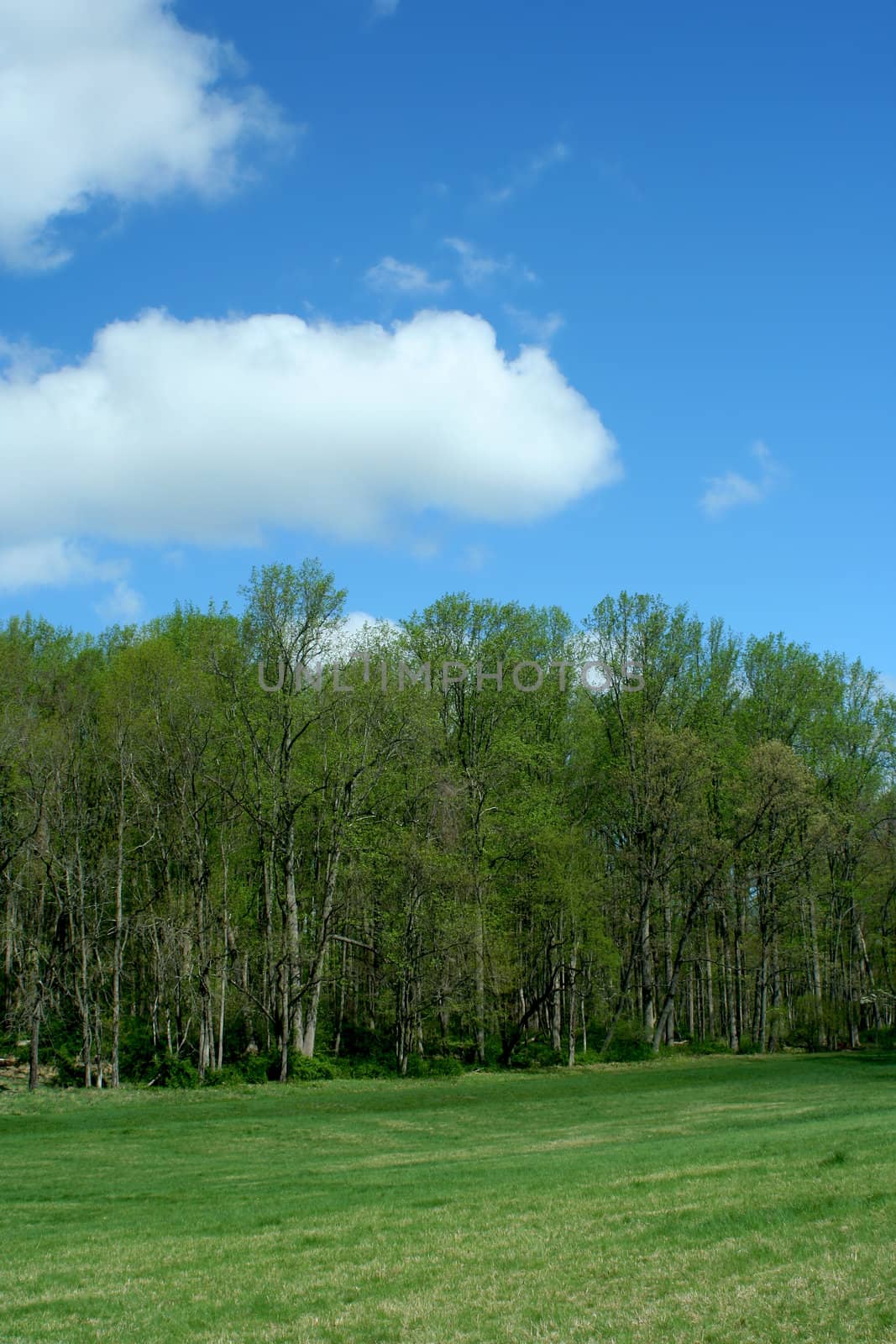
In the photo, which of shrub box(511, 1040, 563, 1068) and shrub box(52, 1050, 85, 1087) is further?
shrub box(511, 1040, 563, 1068)

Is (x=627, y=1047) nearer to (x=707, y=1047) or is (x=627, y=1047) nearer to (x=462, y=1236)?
(x=707, y=1047)

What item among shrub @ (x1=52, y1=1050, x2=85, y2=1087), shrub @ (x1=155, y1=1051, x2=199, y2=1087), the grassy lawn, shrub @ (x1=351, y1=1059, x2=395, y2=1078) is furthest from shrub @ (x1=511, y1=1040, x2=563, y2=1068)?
the grassy lawn

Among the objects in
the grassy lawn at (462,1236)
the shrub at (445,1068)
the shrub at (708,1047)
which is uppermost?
the grassy lawn at (462,1236)

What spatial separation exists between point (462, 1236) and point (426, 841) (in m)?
27.4

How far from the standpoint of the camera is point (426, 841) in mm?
37812

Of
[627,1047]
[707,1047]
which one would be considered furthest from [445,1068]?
[707,1047]

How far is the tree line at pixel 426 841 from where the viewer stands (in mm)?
35375

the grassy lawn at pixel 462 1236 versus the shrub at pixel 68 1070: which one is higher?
the grassy lawn at pixel 462 1236

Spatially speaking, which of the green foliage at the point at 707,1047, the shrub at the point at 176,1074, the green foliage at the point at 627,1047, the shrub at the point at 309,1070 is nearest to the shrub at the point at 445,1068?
the shrub at the point at 309,1070

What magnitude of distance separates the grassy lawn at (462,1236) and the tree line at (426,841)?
1460cm

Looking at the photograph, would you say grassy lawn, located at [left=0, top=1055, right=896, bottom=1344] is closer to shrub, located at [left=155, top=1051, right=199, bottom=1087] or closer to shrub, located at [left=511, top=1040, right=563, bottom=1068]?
shrub, located at [left=155, top=1051, right=199, bottom=1087]

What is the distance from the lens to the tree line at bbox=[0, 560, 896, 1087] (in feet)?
116

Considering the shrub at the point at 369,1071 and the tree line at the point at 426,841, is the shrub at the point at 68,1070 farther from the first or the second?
the shrub at the point at 369,1071

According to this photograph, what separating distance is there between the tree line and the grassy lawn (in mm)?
14604
